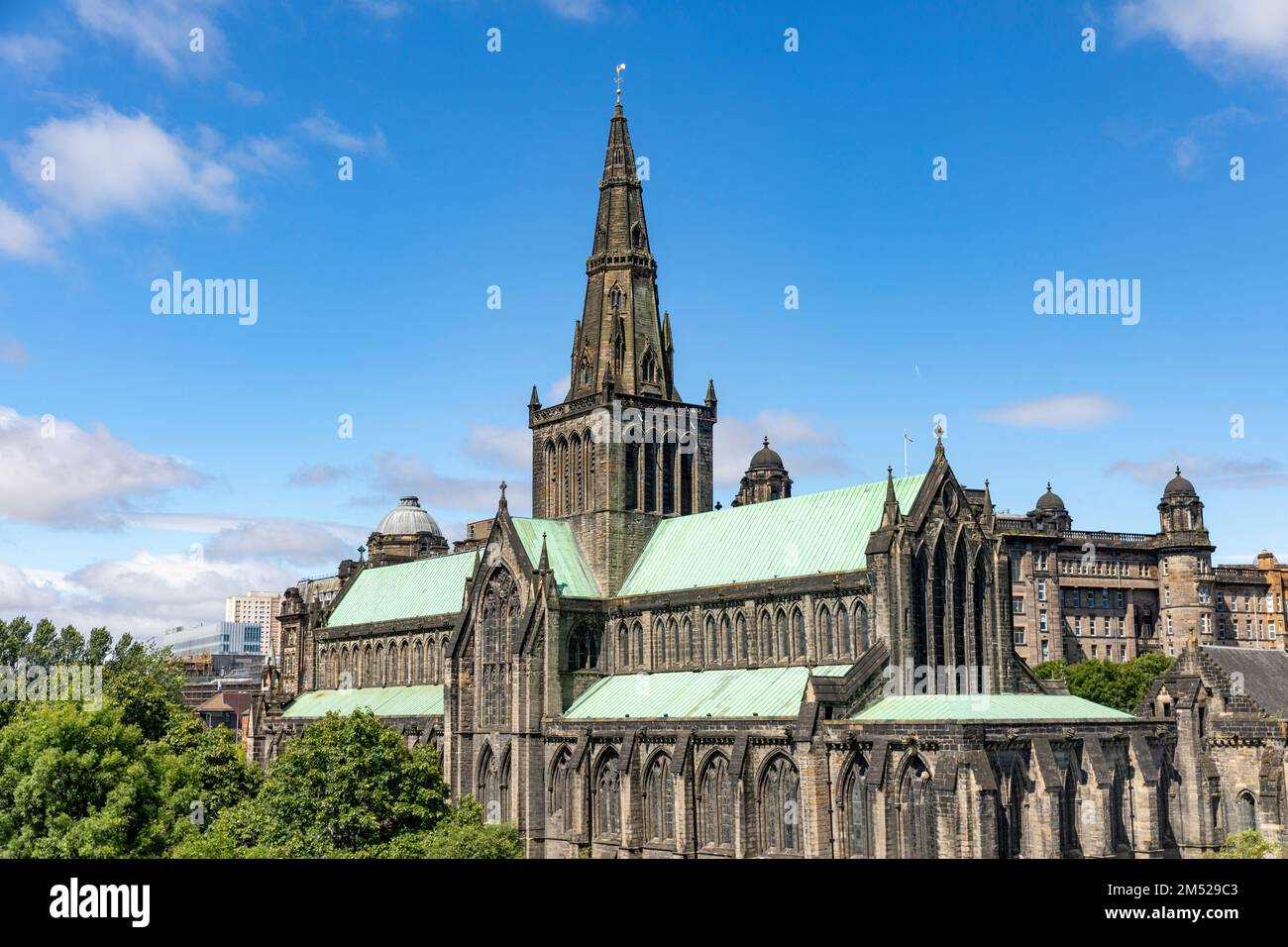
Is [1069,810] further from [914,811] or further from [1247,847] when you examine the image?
[914,811]

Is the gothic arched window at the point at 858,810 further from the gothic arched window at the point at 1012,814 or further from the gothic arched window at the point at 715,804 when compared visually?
the gothic arched window at the point at 715,804

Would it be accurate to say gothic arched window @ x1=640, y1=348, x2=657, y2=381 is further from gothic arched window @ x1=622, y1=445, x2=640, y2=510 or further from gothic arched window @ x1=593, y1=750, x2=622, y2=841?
gothic arched window @ x1=593, y1=750, x2=622, y2=841

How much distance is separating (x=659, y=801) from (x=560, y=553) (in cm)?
2087

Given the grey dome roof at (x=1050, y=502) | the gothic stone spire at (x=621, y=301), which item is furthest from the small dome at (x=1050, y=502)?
the gothic stone spire at (x=621, y=301)

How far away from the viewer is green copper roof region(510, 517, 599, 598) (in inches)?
3339

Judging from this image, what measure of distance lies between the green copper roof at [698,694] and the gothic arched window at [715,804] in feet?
9.02

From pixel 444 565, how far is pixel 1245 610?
94702mm

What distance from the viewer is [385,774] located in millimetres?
66188

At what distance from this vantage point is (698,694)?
7350 centimetres

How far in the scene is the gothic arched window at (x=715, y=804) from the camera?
66625mm

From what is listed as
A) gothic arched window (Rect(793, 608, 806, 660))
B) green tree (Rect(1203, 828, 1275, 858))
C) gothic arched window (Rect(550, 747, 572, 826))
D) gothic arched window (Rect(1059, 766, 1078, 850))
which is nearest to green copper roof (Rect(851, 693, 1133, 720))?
gothic arched window (Rect(1059, 766, 1078, 850))

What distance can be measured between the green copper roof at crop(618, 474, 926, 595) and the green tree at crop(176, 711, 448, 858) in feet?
68.7

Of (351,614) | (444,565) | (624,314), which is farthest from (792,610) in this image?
(351,614)
